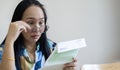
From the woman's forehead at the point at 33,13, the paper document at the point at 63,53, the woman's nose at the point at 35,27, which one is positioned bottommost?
the paper document at the point at 63,53

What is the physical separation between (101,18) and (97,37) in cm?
16

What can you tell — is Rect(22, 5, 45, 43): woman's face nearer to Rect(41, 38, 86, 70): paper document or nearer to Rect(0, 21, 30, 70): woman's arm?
Rect(0, 21, 30, 70): woman's arm

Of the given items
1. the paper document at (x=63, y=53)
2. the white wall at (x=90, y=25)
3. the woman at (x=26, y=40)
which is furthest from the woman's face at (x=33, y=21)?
the white wall at (x=90, y=25)

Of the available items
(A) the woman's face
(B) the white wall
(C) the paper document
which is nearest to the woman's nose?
(A) the woman's face

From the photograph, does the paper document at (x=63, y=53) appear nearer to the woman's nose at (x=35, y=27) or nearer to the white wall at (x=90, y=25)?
the woman's nose at (x=35, y=27)

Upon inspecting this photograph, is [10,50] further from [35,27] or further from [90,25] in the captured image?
[90,25]

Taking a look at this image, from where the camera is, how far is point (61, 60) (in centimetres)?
107

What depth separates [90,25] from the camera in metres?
1.73

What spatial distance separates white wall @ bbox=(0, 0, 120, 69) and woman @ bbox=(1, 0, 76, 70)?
31cm

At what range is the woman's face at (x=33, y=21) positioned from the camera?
116cm

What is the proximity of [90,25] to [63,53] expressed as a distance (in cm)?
76

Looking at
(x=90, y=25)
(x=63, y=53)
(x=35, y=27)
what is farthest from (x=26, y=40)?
(x=90, y=25)

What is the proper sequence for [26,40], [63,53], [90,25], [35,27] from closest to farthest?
[63,53] < [35,27] < [26,40] < [90,25]

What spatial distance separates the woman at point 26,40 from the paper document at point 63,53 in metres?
0.07
